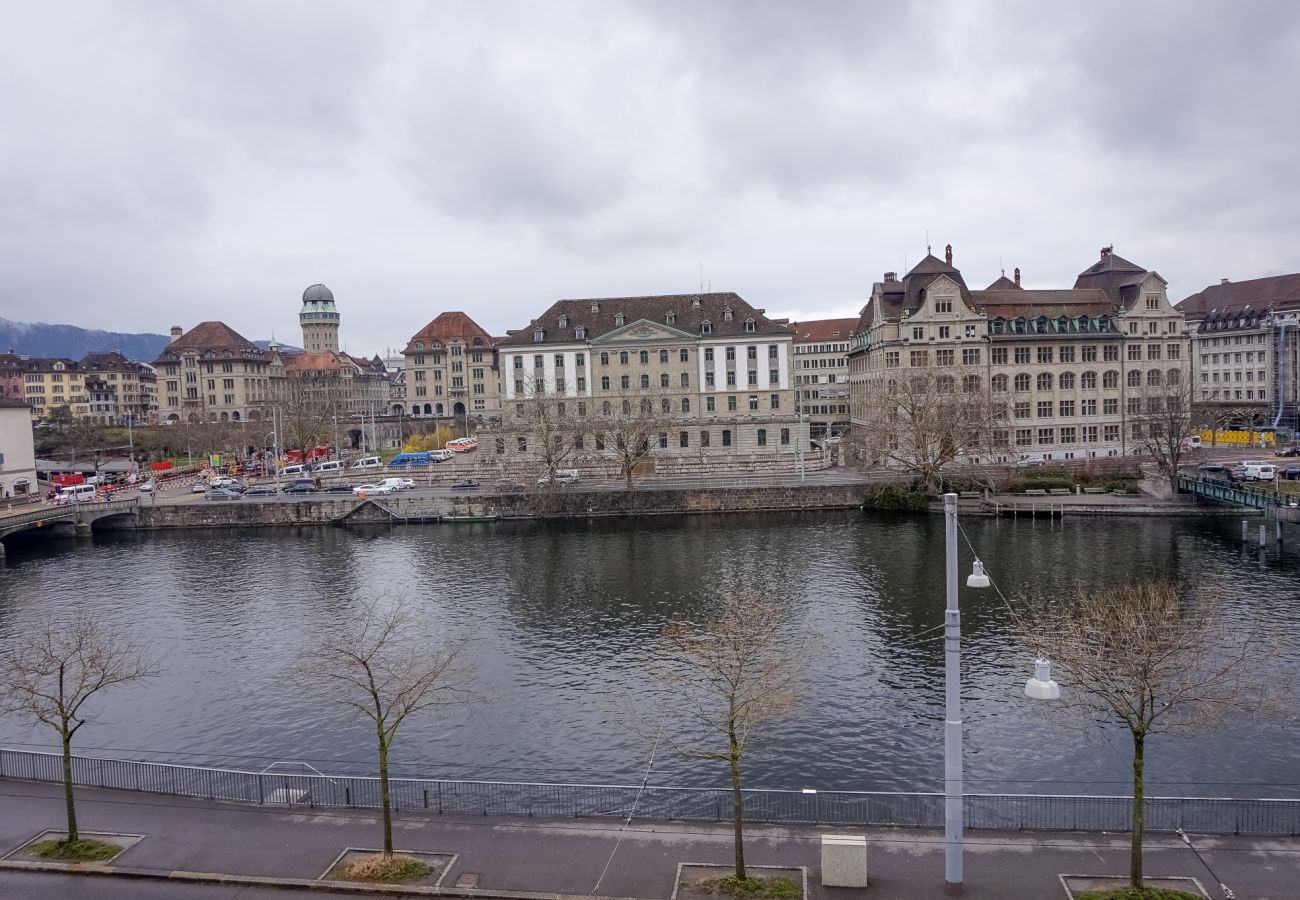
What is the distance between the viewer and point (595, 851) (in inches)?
785

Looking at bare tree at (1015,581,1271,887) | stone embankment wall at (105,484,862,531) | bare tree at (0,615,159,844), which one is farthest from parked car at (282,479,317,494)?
bare tree at (1015,581,1271,887)

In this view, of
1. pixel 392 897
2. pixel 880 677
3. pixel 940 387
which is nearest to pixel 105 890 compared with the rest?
pixel 392 897

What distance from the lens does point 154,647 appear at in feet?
141

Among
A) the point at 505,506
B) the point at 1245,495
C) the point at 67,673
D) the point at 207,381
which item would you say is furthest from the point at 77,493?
the point at 1245,495

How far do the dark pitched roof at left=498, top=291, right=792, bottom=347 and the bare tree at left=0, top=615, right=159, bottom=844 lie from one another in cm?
6059

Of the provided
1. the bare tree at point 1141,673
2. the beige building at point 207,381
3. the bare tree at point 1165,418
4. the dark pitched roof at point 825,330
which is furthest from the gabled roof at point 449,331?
the bare tree at point 1141,673

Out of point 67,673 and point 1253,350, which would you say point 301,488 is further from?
point 1253,350

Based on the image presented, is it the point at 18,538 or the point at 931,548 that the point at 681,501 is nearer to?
the point at 931,548

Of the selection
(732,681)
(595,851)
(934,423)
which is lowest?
(595,851)

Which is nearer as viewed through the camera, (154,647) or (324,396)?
(154,647)

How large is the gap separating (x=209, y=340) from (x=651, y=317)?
4131 inches

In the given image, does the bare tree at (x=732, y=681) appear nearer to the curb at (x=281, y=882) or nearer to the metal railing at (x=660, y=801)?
the metal railing at (x=660, y=801)

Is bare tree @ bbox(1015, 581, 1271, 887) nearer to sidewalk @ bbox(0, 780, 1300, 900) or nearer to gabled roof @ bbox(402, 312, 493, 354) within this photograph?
sidewalk @ bbox(0, 780, 1300, 900)

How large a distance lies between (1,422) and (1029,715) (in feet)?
302
